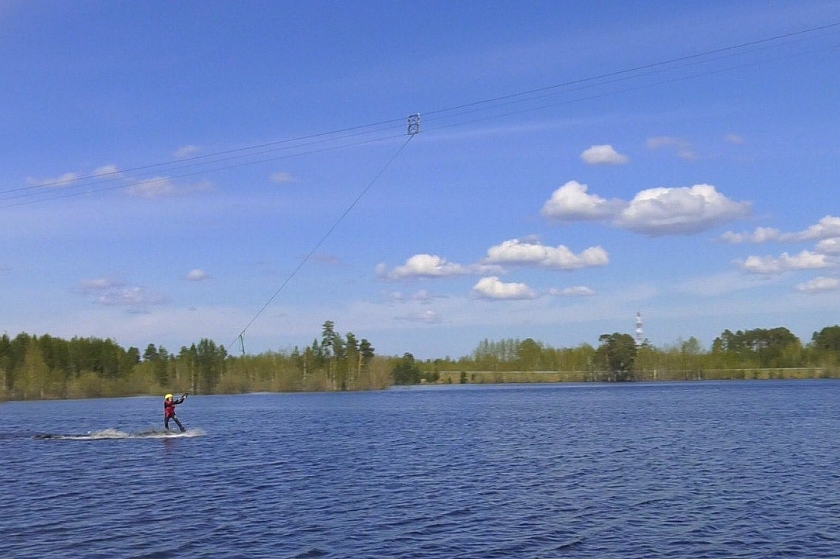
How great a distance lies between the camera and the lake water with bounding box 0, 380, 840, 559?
2659 centimetres

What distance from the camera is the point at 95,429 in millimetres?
81438

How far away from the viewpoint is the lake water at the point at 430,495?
87.2 feet

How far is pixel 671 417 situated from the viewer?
84.8 m

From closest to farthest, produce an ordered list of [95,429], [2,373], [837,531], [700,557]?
[700,557], [837,531], [95,429], [2,373]

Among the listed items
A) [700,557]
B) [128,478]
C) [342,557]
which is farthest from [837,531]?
[128,478]

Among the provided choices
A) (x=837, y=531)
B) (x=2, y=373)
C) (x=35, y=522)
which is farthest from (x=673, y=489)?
(x=2, y=373)

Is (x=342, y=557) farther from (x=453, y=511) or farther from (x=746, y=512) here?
(x=746, y=512)

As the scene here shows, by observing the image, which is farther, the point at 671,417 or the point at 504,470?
the point at 671,417

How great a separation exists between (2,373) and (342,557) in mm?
186643

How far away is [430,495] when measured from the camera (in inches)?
1411

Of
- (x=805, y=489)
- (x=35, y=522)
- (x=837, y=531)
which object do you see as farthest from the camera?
(x=805, y=489)

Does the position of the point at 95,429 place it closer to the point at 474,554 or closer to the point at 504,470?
the point at 504,470

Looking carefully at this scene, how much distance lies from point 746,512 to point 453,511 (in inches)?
402

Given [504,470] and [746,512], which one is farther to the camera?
[504,470]
